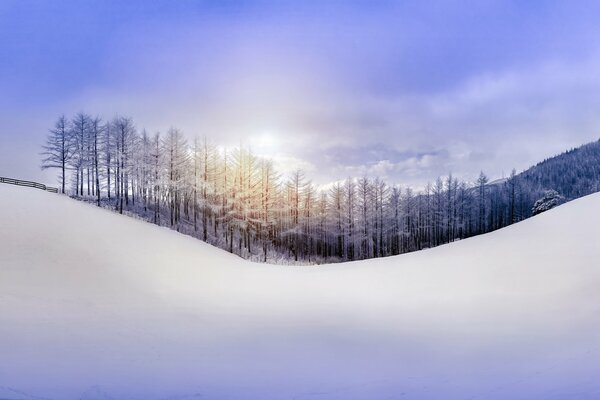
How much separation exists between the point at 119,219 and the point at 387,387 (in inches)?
1020

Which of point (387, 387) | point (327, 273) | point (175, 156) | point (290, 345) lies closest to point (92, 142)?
point (175, 156)

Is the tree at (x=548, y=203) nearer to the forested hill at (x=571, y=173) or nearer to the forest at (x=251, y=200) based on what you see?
the forest at (x=251, y=200)

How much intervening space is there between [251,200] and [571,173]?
125 m

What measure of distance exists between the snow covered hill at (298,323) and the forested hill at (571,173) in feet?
316

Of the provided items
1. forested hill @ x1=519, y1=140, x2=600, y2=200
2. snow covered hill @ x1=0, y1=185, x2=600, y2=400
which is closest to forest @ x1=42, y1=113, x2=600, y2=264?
snow covered hill @ x1=0, y1=185, x2=600, y2=400

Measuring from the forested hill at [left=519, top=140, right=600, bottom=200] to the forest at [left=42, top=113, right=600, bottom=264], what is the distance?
2332 inches

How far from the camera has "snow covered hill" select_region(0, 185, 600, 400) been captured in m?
7.29

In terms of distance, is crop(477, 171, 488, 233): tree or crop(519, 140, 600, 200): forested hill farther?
crop(519, 140, 600, 200): forested hill

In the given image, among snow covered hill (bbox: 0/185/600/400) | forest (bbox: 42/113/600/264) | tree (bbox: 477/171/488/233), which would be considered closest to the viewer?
snow covered hill (bbox: 0/185/600/400)

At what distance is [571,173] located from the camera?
368 feet

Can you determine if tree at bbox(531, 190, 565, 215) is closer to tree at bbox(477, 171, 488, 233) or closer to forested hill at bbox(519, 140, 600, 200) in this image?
tree at bbox(477, 171, 488, 233)

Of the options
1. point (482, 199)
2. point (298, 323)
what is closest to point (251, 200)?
point (298, 323)

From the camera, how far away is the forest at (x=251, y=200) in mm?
38594

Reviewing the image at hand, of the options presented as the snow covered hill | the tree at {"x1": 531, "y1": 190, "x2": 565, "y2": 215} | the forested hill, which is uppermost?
the forested hill
